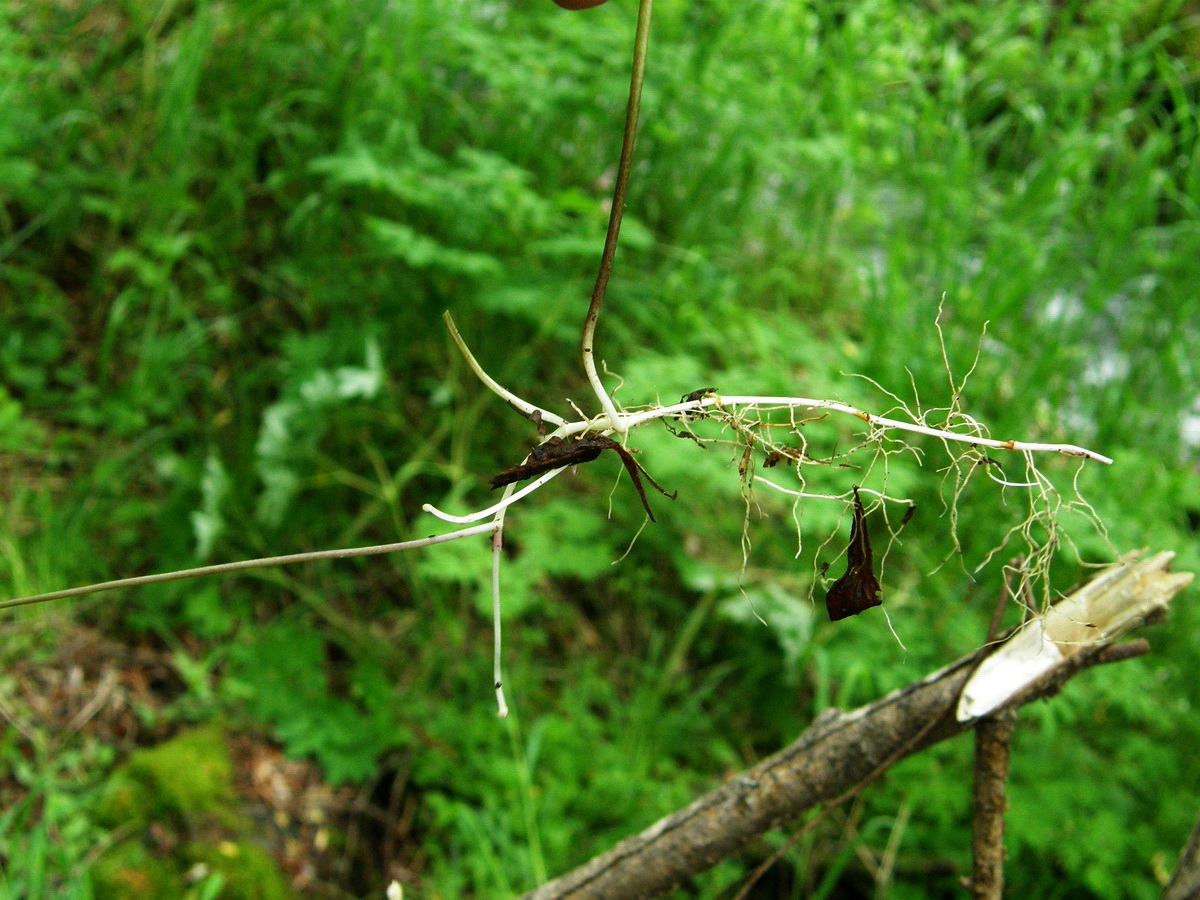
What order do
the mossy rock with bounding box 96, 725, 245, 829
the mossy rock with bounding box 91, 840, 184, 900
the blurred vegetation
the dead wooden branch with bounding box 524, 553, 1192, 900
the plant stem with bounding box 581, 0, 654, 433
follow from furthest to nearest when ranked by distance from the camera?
the blurred vegetation → the mossy rock with bounding box 96, 725, 245, 829 → the mossy rock with bounding box 91, 840, 184, 900 → the dead wooden branch with bounding box 524, 553, 1192, 900 → the plant stem with bounding box 581, 0, 654, 433

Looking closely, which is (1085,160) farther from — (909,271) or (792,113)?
(792,113)

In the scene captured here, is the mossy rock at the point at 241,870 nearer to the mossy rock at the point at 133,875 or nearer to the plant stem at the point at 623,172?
the mossy rock at the point at 133,875

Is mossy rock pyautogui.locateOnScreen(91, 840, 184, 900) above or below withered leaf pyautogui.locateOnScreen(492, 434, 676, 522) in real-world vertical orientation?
below

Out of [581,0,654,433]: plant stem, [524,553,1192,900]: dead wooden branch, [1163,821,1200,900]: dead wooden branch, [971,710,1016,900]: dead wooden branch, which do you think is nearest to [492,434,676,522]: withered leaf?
[581,0,654,433]: plant stem

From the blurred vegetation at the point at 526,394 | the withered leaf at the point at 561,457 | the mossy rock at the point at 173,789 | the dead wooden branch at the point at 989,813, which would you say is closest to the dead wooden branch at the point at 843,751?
the dead wooden branch at the point at 989,813

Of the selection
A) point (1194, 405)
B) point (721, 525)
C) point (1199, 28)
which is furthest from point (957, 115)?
point (1199, 28)

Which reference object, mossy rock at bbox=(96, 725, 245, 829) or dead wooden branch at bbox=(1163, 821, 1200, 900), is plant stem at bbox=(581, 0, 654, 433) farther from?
mossy rock at bbox=(96, 725, 245, 829)
